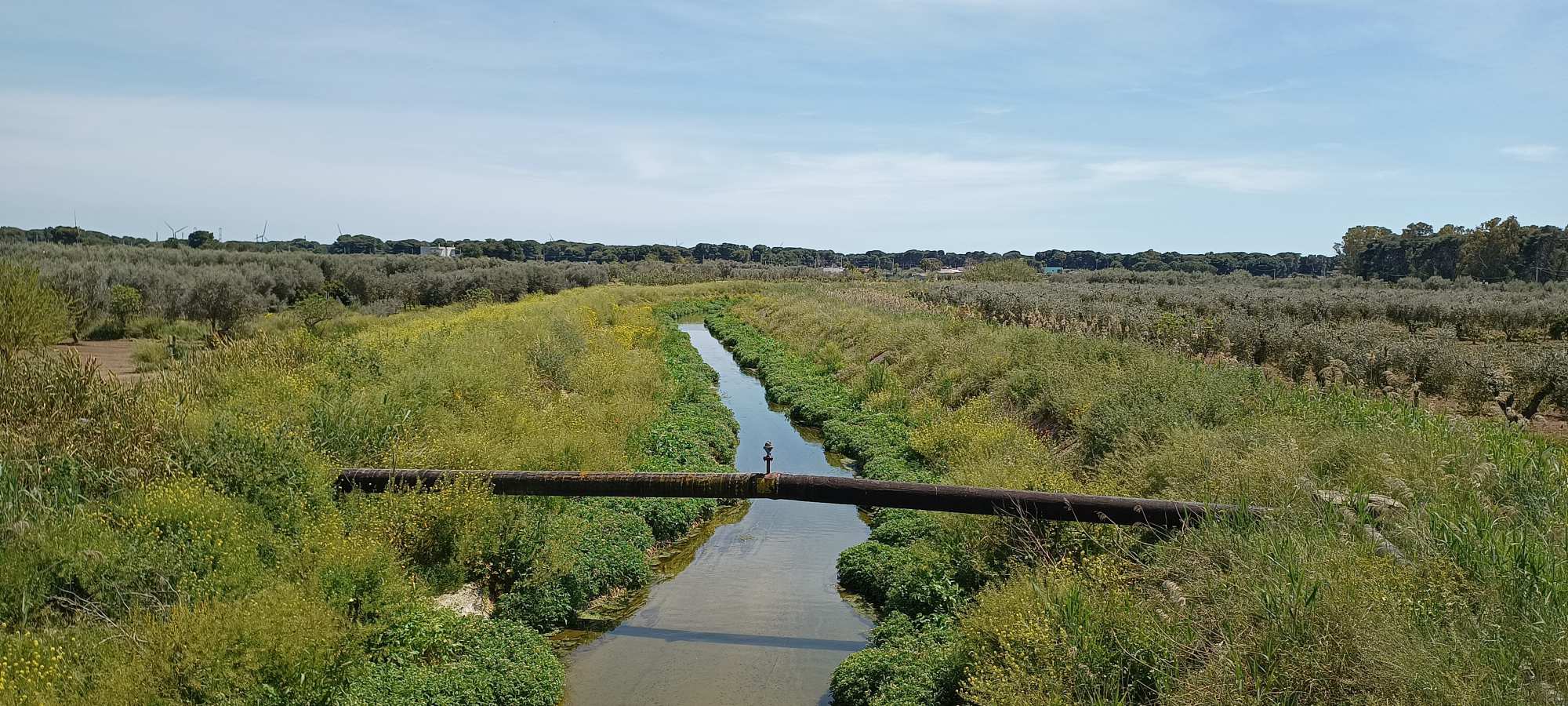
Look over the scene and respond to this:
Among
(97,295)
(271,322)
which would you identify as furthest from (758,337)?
(97,295)

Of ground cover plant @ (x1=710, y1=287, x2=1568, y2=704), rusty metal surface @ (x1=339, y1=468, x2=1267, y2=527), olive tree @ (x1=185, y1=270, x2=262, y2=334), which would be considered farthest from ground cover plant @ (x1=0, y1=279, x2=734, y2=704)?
olive tree @ (x1=185, y1=270, x2=262, y2=334)

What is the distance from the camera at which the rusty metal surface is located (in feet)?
28.3

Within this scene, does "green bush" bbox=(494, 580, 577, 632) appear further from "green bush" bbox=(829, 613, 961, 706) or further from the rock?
"green bush" bbox=(829, 613, 961, 706)

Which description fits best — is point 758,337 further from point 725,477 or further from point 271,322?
point 725,477

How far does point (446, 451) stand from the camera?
35.9 feet

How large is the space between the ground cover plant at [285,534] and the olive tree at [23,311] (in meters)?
6.94

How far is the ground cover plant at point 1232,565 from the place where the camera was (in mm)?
5086

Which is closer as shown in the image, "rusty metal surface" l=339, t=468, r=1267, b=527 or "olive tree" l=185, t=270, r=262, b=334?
"rusty metal surface" l=339, t=468, r=1267, b=527

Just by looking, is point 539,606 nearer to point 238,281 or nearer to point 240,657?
point 240,657

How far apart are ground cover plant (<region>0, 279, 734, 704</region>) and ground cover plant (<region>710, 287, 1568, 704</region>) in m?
3.37

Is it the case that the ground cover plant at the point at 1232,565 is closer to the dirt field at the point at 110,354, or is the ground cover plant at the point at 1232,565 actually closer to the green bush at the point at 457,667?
the green bush at the point at 457,667

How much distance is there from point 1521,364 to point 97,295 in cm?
4083

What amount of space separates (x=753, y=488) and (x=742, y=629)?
161 centimetres

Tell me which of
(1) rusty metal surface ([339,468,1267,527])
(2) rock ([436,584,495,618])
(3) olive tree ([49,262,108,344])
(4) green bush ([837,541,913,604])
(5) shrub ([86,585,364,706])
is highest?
(3) olive tree ([49,262,108,344])
